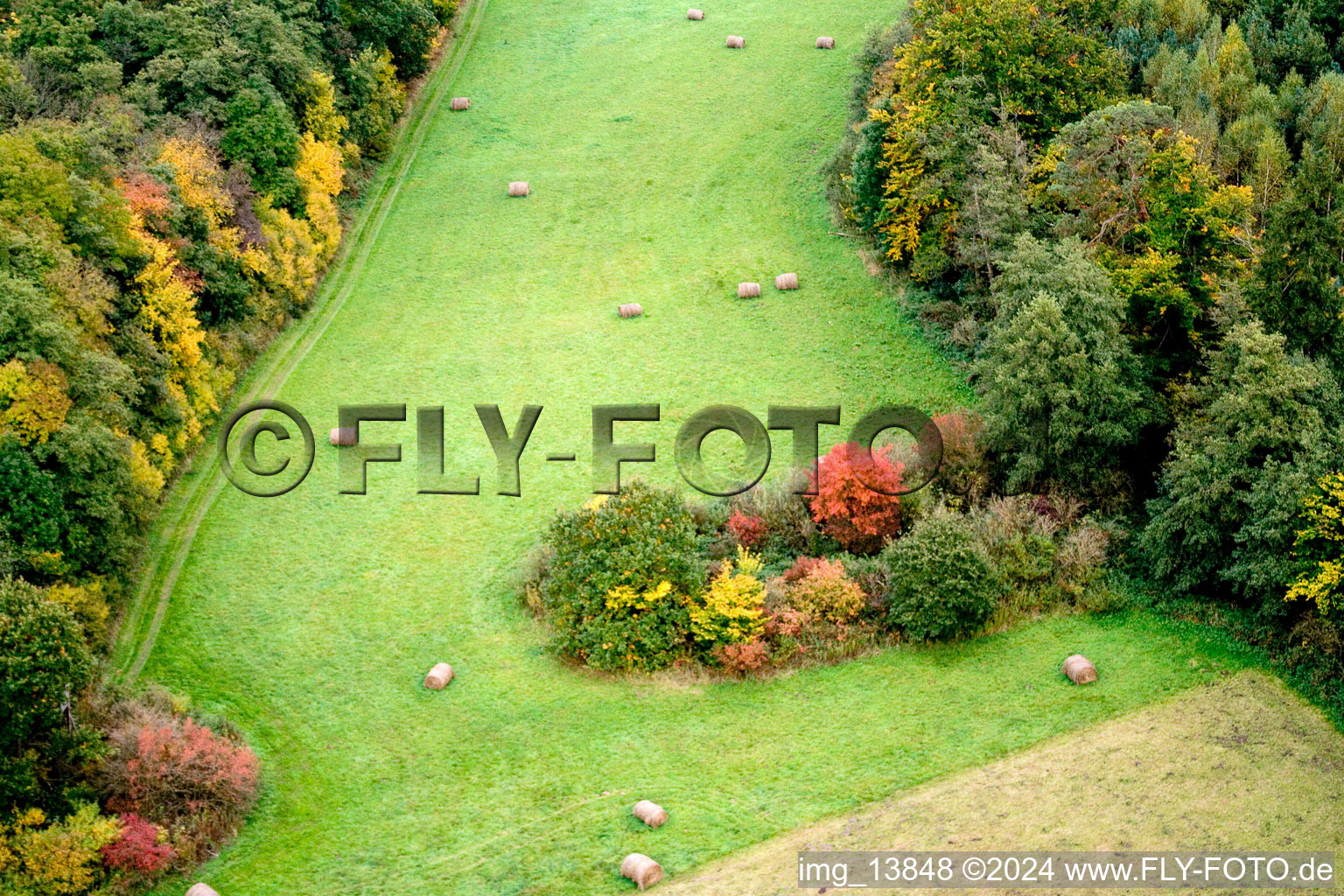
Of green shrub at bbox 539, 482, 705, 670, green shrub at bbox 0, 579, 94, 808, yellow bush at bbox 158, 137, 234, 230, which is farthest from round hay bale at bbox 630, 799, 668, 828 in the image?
yellow bush at bbox 158, 137, 234, 230

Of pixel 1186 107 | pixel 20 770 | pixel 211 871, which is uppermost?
pixel 1186 107

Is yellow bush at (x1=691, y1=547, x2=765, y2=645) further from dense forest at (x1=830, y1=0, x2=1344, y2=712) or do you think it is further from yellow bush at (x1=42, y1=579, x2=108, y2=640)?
yellow bush at (x1=42, y1=579, x2=108, y2=640)

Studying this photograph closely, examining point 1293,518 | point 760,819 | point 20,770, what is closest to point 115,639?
point 20,770

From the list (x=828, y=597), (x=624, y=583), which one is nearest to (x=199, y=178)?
(x=624, y=583)

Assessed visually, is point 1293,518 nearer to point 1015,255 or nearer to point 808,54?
point 1015,255

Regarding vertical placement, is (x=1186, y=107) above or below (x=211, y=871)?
above

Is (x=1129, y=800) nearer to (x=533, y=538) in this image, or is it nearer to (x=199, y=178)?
(x=533, y=538)

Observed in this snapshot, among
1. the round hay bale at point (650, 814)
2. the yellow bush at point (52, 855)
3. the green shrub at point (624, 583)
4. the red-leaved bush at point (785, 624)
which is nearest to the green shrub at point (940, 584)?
the red-leaved bush at point (785, 624)

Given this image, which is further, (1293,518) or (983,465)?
(983,465)
